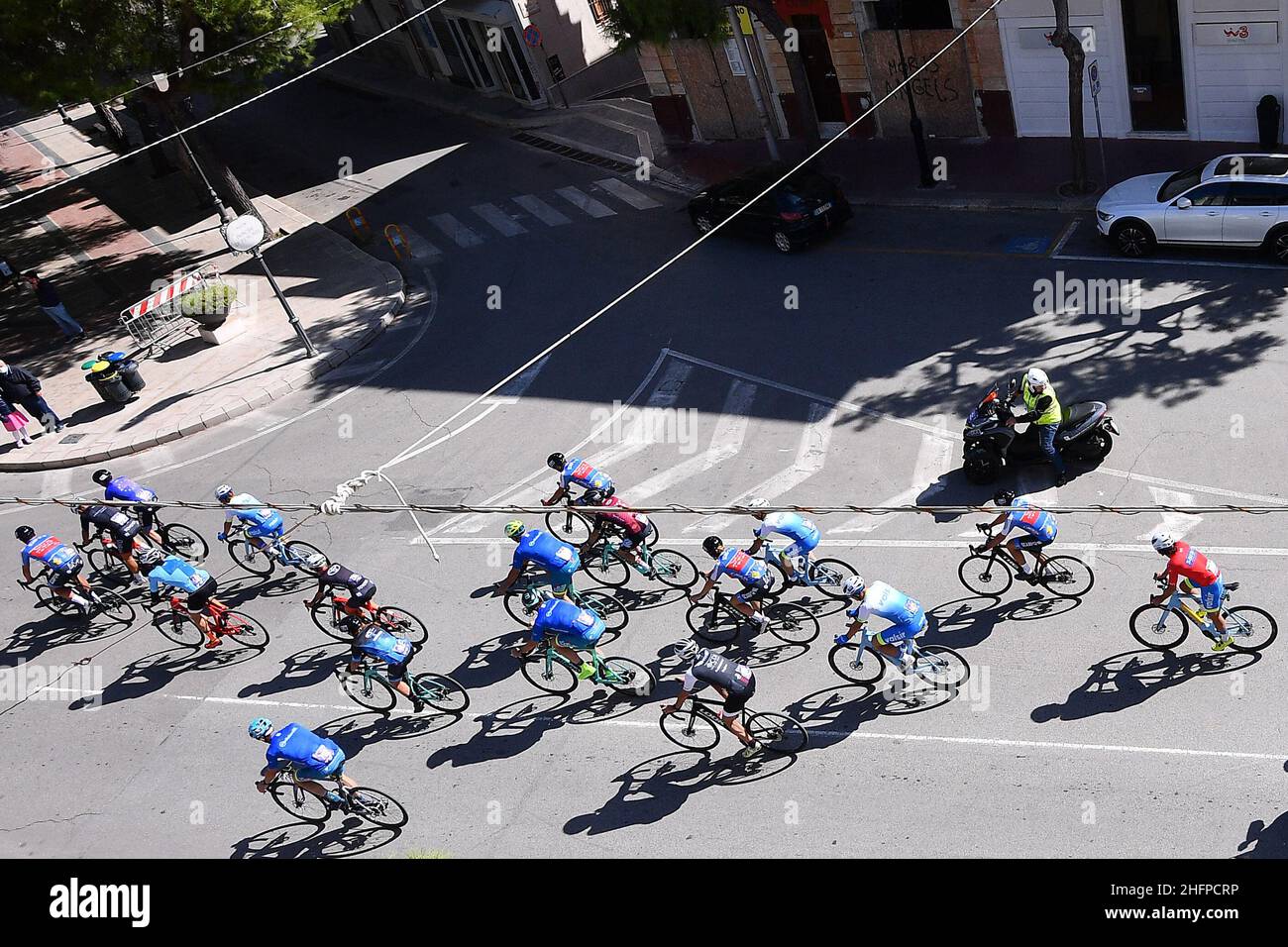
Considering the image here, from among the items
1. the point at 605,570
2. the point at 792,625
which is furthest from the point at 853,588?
the point at 605,570

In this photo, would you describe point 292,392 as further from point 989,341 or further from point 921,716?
point 921,716

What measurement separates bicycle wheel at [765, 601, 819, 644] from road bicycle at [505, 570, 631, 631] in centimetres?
183

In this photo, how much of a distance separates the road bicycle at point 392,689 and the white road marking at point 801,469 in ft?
13.2

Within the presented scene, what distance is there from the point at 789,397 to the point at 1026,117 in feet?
33.7

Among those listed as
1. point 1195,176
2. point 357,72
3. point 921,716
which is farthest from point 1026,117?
point 357,72

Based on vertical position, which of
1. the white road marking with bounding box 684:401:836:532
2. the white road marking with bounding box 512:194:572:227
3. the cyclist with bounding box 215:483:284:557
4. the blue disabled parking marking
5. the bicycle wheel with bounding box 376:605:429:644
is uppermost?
the cyclist with bounding box 215:483:284:557

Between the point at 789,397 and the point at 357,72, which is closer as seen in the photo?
the point at 789,397

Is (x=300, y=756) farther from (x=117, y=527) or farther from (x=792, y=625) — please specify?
(x=117, y=527)

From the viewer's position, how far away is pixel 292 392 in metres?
21.9

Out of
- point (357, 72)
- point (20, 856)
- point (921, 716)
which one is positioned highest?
point (357, 72)

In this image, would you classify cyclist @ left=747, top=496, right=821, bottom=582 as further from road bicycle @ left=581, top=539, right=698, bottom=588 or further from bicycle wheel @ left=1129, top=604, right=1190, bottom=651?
bicycle wheel @ left=1129, top=604, right=1190, bottom=651

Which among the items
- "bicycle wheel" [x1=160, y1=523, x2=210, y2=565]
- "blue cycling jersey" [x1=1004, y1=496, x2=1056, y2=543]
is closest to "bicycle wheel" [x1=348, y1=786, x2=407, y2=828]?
"bicycle wheel" [x1=160, y1=523, x2=210, y2=565]

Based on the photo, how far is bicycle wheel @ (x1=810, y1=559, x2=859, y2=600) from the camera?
44.7 ft

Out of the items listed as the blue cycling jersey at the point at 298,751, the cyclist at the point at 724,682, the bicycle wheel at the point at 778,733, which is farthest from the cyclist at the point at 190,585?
the bicycle wheel at the point at 778,733
